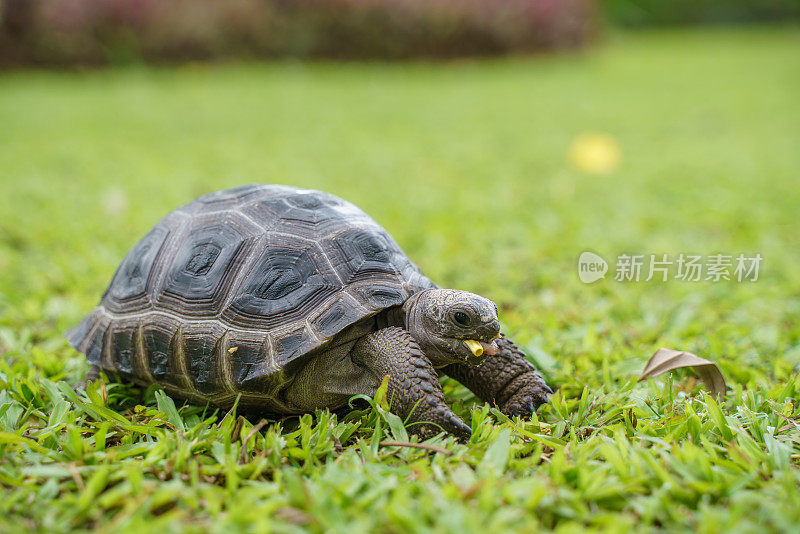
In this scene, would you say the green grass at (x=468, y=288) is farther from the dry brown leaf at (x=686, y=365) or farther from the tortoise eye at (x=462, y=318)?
the tortoise eye at (x=462, y=318)

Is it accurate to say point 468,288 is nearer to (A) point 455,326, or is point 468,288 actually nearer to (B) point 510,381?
(B) point 510,381

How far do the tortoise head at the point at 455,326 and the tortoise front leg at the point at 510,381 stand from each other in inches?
5.0

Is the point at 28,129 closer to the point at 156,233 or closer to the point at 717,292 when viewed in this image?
the point at 156,233

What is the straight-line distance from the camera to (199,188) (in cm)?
475

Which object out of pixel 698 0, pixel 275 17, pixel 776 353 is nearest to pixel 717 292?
pixel 776 353

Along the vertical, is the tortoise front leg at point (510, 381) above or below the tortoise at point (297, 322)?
below

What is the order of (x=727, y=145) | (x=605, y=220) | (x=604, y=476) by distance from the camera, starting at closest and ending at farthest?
(x=604, y=476) < (x=605, y=220) < (x=727, y=145)

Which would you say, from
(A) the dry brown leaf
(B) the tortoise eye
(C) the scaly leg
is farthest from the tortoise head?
(C) the scaly leg

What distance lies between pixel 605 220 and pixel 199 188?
2.78 metres

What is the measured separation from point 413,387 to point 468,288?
4.53 ft

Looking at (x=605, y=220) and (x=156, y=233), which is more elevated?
(x=156, y=233)

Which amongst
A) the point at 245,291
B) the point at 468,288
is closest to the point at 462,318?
the point at 245,291

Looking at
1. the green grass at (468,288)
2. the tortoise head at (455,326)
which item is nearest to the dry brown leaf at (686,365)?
the green grass at (468,288)

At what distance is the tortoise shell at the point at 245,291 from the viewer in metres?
1.69
